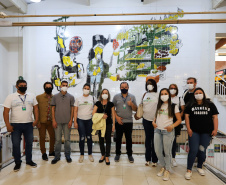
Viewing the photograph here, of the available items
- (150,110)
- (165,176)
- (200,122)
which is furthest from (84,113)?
(200,122)

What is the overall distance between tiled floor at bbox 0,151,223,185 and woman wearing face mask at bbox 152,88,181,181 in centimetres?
29

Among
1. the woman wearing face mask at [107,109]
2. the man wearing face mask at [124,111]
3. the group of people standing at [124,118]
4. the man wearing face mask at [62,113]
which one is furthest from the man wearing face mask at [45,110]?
the man wearing face mask at [124,111]

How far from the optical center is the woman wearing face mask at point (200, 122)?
2.54 meters

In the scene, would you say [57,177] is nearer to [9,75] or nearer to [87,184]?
[87,184]

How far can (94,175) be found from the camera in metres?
2.75

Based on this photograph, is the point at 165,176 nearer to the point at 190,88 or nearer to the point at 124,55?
the point at 190,88

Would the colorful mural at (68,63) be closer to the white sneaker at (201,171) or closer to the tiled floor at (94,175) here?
the tiled floor at (94,175)

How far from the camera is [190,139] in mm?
2668

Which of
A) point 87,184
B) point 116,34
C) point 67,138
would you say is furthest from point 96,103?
point 116,34

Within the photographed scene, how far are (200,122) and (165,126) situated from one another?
54cm

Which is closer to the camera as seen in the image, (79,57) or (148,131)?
(148,131)

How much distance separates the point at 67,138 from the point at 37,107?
0.84 m

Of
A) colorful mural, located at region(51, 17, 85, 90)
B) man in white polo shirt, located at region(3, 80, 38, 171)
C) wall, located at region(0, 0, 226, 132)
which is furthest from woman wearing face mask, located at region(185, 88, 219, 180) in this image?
colorful mural, located at region(51, 17, 85, 90)

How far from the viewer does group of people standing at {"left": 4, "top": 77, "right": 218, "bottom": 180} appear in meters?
2.60
